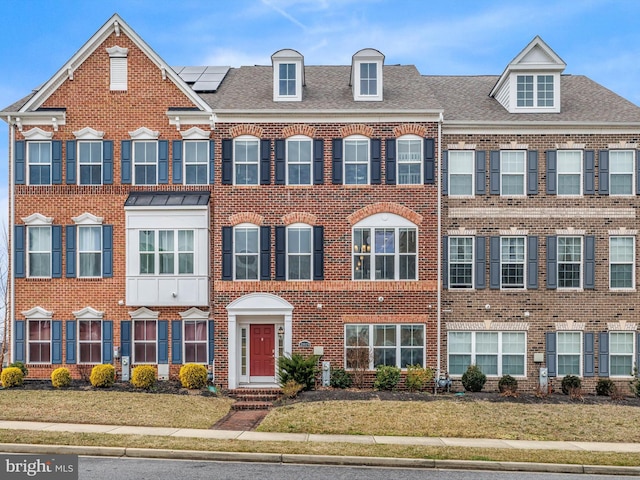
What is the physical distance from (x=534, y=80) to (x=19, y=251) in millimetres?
20314

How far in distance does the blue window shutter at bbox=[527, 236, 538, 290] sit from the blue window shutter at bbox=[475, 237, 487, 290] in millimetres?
1559

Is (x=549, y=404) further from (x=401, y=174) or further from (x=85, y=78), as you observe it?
(x=85, y=78)

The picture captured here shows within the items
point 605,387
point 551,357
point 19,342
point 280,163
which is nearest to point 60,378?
point 19,342

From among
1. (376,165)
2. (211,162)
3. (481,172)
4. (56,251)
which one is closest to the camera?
(376,165)

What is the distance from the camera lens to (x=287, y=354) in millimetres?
19828

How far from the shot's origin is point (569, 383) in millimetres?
19969

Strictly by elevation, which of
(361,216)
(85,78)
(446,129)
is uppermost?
(85,78)

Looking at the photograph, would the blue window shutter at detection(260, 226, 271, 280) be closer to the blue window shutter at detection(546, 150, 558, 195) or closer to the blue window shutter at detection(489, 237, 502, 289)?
the blue window shutter at detection(489, 237, 502, 289)

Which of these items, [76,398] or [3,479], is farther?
[76,398]

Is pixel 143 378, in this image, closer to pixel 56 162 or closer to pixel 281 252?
pixel 281 252

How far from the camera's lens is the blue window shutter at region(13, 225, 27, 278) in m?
21.2

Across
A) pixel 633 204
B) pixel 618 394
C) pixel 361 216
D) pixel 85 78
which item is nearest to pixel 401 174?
pixel 361 216

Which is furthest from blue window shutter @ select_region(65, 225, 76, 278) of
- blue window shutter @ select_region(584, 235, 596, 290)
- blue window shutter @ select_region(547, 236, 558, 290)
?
blue window shutter @ select_region(584, 235, 596, 290)

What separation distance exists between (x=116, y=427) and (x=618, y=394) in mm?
15967
